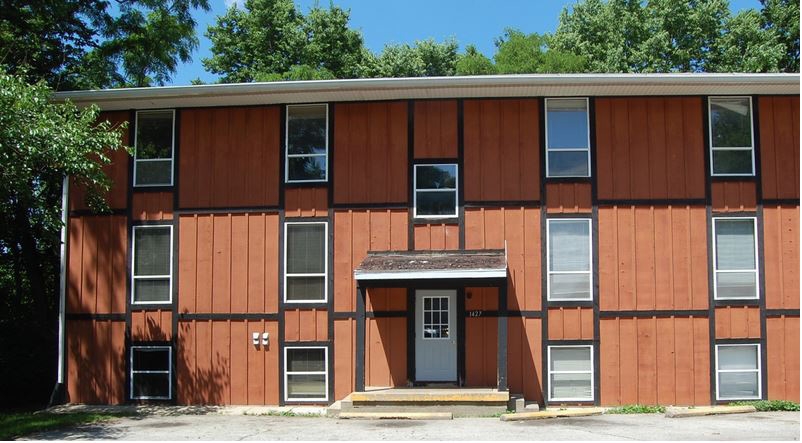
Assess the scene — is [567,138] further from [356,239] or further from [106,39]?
[106,39]

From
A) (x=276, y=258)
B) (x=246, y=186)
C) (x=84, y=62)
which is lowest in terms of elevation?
(x=276, y=258)

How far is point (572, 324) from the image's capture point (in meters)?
16.4

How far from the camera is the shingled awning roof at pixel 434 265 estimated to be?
15219 mm

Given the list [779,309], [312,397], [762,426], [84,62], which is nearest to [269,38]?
[84,62]

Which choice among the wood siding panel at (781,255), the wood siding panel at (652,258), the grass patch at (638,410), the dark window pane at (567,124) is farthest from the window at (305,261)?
the wood siding panel at (781,255)

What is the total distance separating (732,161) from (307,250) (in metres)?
8.75

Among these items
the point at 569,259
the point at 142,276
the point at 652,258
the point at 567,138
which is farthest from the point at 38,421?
the point at 652,258

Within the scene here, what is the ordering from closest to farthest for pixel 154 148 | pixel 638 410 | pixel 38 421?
pixel 38 421, pixel 638 410, pixel 154 148

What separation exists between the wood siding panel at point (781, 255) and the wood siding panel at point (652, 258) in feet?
4.02

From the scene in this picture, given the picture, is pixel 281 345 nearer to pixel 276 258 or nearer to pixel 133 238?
pixel 276 258

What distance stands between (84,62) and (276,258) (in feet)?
34.0

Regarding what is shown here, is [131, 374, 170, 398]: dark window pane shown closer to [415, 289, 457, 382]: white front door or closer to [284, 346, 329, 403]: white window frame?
[284, 346, 329, 403]: white window frame

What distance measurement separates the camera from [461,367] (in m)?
16.4

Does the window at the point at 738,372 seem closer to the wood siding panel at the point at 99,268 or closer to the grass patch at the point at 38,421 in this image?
the grass patch at the point at 38,421
